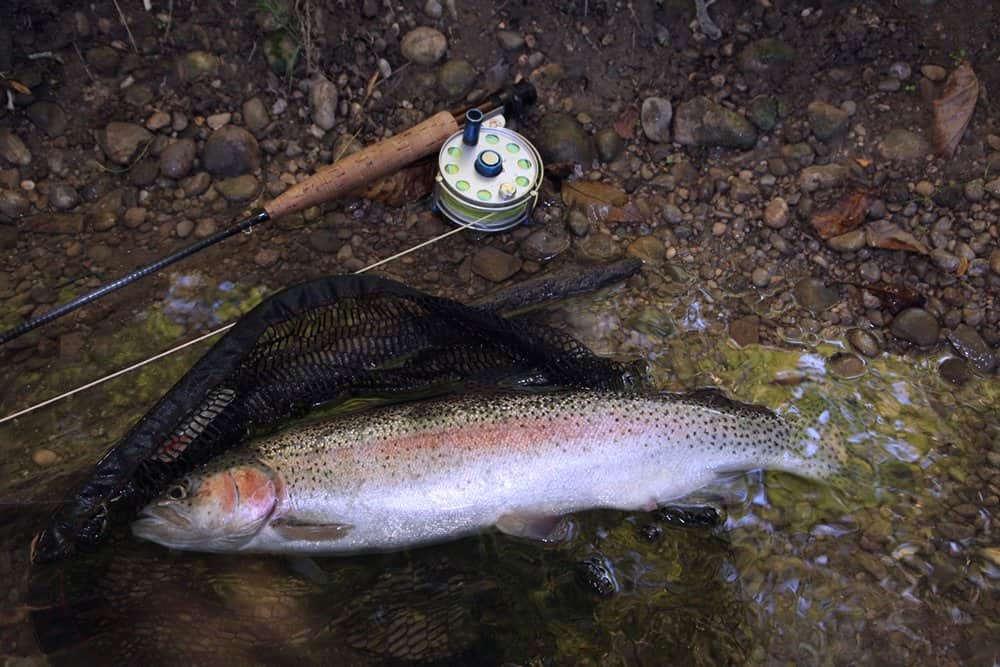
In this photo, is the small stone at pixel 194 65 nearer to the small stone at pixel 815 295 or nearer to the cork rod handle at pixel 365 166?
the cork rod handle at pixel 365 166

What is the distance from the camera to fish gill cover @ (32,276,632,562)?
8.16 ft

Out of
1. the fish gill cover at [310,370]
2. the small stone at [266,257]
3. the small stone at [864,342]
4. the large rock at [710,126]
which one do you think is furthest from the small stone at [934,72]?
the small stone at [266,257]

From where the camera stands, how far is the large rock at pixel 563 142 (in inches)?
149

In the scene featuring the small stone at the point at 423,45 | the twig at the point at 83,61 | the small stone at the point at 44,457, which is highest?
the twig at the point at 83,61

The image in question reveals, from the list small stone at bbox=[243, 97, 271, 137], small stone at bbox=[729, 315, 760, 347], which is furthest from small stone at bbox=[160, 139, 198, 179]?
small stone at bbox=[729, 315, 760, 347]

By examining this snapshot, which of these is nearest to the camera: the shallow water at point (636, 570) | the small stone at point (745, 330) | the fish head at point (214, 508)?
the shallow water at point (636, 570)

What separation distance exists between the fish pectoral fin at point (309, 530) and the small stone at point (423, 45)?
2524 mm

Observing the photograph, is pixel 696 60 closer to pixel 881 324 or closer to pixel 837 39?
pixel 837 39

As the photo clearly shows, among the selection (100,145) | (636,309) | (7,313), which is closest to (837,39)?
(636,309)

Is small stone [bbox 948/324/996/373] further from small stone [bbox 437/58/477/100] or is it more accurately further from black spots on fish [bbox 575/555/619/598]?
small stone [bbox 437/58/477/100]

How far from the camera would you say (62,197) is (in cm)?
352

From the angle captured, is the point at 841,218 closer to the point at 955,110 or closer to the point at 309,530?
the point at 955,110

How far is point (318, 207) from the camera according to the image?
3645 mm

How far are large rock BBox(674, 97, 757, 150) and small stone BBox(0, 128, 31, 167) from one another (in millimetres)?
3343
